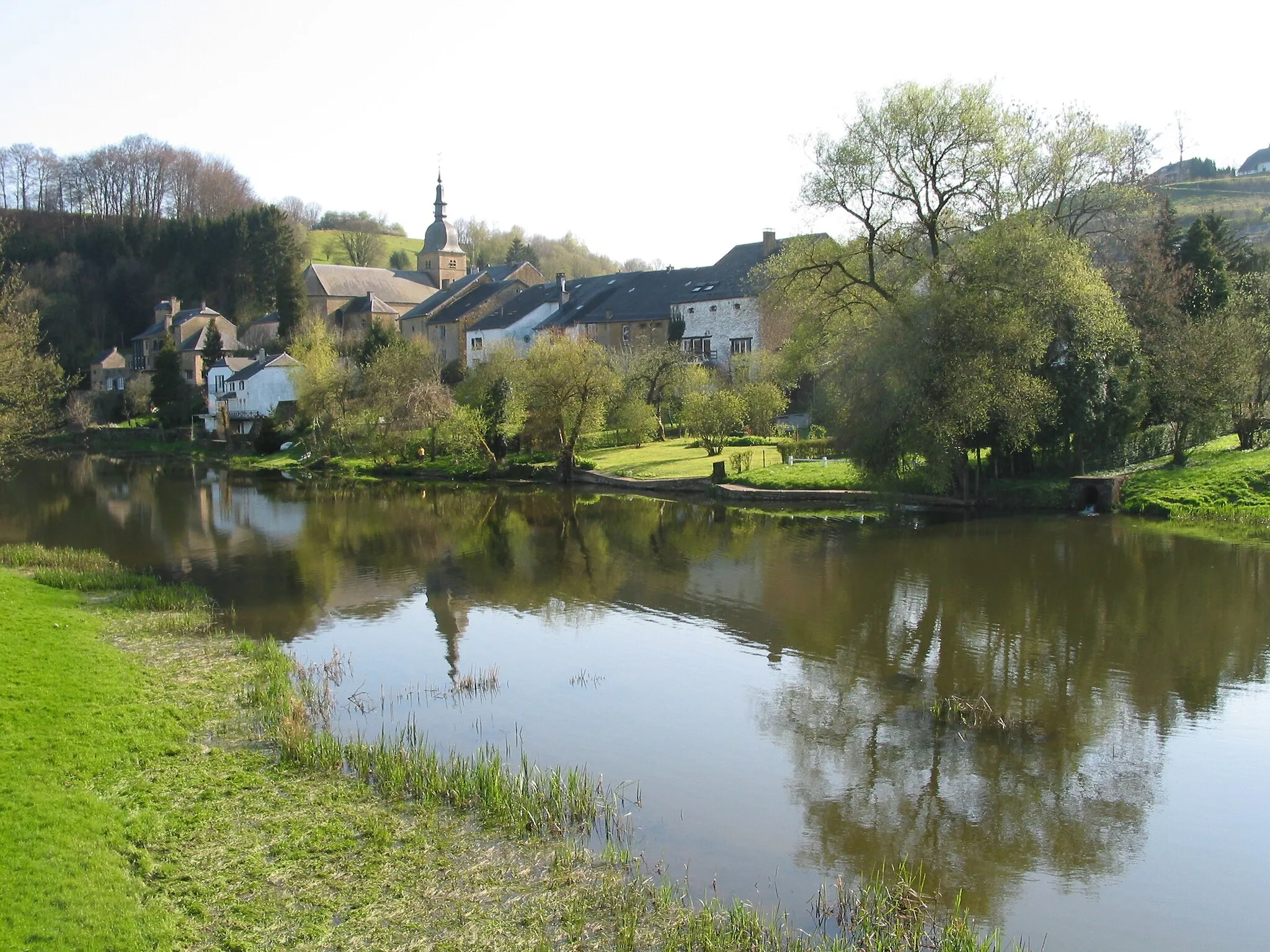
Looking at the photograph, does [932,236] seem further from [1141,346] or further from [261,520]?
[261,520]

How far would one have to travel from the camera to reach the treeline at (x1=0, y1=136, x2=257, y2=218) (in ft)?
296

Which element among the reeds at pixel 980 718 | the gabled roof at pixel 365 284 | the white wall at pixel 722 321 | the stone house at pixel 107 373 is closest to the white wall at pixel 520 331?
the white wall at pixel 722 321

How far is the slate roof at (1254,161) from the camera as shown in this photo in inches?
3930

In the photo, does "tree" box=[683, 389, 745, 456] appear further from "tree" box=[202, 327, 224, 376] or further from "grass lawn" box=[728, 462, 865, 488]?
"tree" box=[202, 327, 224, 376]

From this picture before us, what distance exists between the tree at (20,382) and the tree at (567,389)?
17.1m

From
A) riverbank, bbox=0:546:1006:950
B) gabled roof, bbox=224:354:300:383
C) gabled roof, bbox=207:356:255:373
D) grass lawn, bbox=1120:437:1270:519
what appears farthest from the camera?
gabled roof, bbox=207:356:255:373

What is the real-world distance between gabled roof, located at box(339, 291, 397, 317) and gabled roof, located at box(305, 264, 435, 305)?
1.34 meters

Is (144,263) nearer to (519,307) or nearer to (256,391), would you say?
(256,391)

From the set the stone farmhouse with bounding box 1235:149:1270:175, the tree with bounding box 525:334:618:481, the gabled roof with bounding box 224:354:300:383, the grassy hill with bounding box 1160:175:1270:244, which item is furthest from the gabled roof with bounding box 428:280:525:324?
the stone farmhouse with bounding box 1235:149:1270:175

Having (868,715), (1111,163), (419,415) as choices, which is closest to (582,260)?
(419,415)

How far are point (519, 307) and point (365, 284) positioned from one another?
926 inches

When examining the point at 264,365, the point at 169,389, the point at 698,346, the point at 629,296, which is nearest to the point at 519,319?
the point at 629,296

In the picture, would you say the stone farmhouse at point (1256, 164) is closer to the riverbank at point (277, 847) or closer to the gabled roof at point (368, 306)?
the gabled roof at point (368, 306)

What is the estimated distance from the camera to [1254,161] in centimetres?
10056
